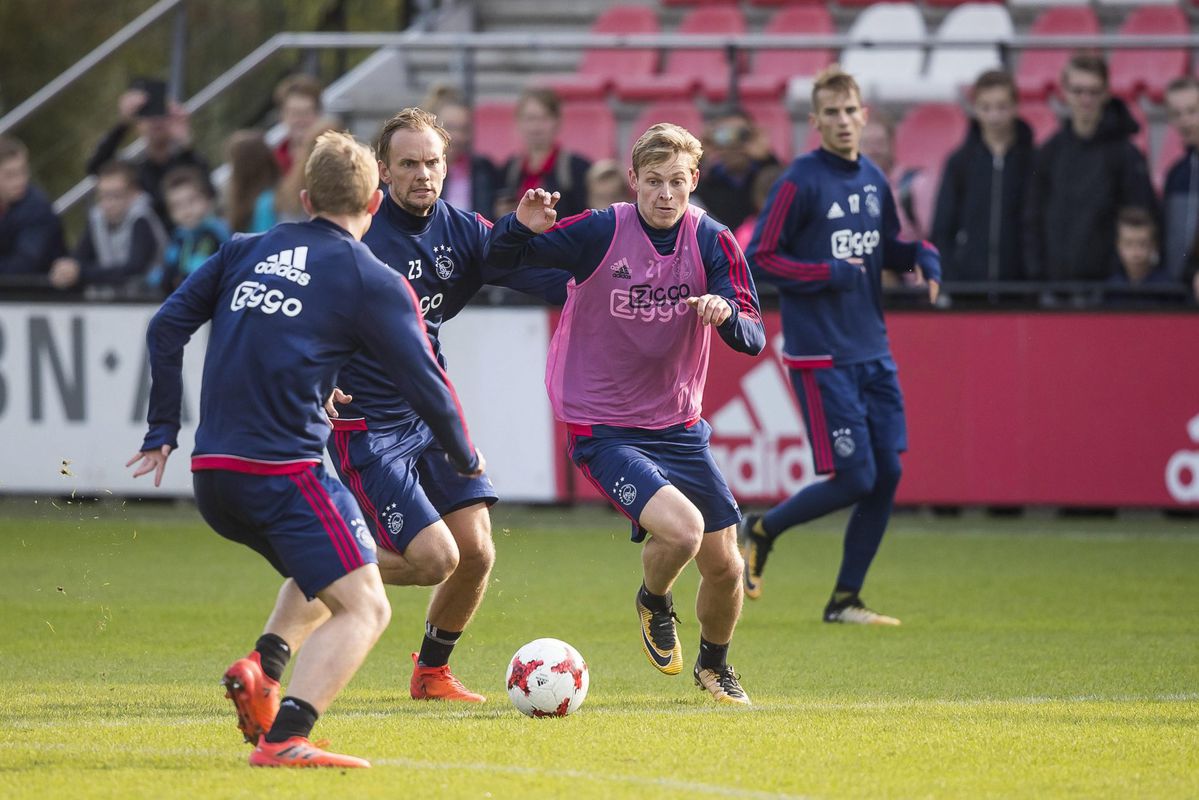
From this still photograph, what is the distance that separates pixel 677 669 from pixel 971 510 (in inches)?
272

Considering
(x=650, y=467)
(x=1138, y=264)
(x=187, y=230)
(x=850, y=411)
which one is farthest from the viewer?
(x=187, y=230)


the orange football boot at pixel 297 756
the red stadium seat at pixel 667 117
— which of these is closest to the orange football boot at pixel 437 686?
the orange football boot at pixel 297 756

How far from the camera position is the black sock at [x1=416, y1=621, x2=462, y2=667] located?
7480 mm

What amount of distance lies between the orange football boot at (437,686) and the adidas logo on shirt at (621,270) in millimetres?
1682

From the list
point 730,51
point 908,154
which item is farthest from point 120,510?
point 908,154

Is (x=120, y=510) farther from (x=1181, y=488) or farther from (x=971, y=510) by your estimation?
(x=1181, y=488)

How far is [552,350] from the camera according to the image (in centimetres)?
767

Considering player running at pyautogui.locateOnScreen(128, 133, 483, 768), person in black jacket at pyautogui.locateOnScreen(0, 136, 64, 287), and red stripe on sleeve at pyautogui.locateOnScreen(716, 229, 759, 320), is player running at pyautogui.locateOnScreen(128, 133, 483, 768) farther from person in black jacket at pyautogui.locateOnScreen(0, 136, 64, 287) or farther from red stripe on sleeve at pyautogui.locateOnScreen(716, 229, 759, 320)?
person in black jacket at pyautogui.locateOnScreen(0, 136, 64, 287)

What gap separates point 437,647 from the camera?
24.5 feet

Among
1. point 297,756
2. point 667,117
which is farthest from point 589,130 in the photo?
point 297,756

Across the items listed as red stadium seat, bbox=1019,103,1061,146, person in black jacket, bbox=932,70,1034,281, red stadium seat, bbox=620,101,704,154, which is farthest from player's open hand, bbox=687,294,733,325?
red stadium seat, bbox=1019,103,1061,146

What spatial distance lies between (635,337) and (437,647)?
4.76 ft

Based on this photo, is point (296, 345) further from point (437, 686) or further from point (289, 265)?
point (437, 686)

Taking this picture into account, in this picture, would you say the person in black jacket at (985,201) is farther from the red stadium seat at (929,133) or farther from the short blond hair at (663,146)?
the short blond hair at (663,146)
